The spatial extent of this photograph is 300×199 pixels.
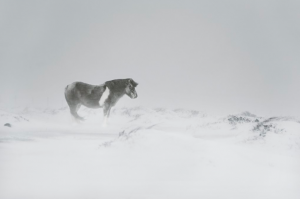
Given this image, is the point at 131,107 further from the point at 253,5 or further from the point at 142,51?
the point at 253,5

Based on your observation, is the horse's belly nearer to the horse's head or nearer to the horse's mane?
the horse's mane

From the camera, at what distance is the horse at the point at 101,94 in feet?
8.86

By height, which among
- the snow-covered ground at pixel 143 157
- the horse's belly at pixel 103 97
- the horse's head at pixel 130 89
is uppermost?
the horse's head at pixel 130 89

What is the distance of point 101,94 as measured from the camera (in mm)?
2707

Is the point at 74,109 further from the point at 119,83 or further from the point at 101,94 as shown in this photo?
the point at 119,83

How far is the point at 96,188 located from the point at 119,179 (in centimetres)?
18

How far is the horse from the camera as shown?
8.86ft

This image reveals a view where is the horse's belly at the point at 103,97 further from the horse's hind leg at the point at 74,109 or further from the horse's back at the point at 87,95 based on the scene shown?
the horse's hind leg at the point at 74,109

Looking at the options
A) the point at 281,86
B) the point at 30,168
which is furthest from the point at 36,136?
the point at 281,86

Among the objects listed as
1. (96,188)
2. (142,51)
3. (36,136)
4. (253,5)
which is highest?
(253,5)

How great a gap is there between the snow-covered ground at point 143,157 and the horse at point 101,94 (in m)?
0.07

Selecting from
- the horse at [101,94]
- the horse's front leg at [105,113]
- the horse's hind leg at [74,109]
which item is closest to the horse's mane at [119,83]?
→ the horse at [101,94]

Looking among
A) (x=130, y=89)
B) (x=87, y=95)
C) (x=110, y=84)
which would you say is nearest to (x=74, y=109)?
(x=87, y=95)

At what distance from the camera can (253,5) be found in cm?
323
